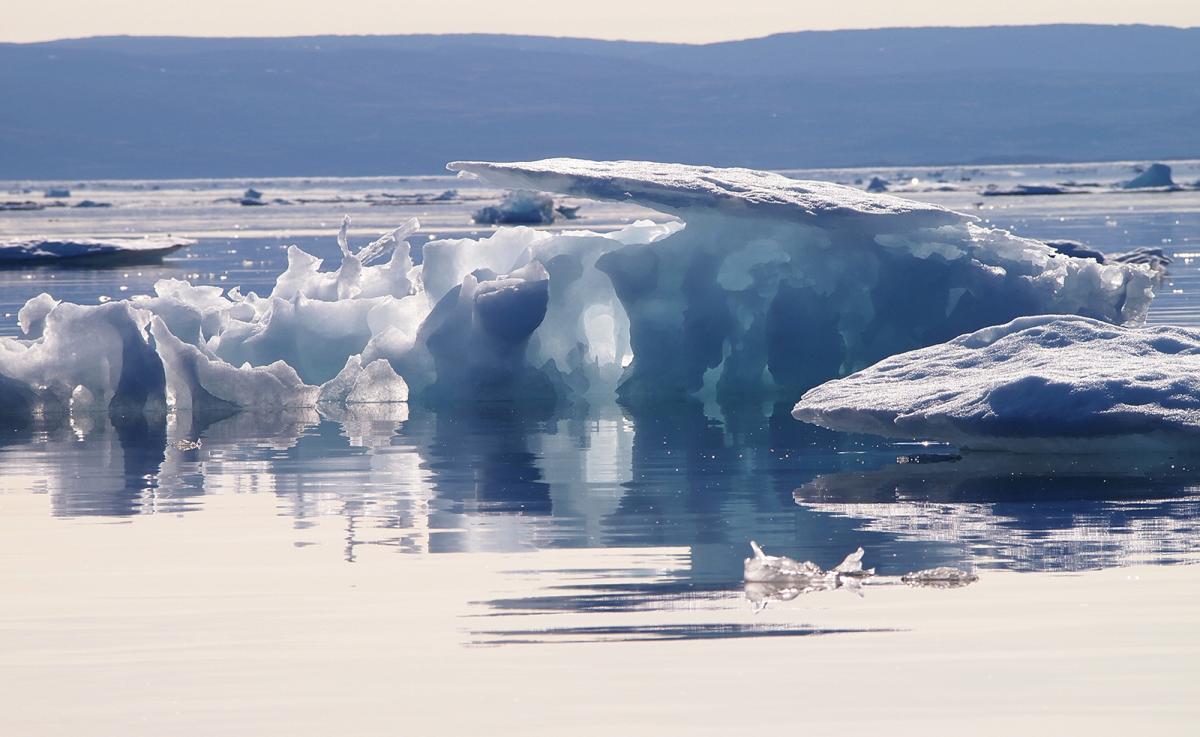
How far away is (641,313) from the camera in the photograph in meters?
11.1

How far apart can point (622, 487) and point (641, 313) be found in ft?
12.6

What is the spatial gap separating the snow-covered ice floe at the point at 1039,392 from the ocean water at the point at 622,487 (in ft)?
0.49

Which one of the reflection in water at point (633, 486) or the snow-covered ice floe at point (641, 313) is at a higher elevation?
the snow-covered ice floe at point (641, 313)

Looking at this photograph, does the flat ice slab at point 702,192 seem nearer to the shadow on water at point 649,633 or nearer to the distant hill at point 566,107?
the shadow on water at point 649,633

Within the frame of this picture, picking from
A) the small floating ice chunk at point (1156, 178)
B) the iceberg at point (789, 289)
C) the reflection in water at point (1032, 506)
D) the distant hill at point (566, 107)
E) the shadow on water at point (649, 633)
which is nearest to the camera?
the shadow on water at point (649, 633)

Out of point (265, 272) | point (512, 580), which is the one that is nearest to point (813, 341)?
point (512, 580)

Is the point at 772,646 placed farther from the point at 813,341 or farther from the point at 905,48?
the point at 905,48

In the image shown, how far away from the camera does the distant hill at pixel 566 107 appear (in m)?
142

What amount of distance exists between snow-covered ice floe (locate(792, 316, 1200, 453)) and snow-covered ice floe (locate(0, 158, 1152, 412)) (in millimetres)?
2528

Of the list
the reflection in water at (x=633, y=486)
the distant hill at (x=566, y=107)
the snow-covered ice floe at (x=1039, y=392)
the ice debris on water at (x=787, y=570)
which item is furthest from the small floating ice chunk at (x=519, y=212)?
the distant hill at (x=566, y=107)

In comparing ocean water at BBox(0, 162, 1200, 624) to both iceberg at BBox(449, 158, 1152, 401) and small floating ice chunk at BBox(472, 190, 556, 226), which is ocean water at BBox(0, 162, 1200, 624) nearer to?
iceberg at BBox(449, 158, 1152, 401)

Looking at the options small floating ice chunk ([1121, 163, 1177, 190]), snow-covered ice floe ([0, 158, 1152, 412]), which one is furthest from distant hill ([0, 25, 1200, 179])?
snow-covered ice floe ([0, 158, 1152, 412])

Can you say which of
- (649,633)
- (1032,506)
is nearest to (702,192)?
(1032,506)

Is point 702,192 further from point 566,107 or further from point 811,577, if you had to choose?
point 566,107
